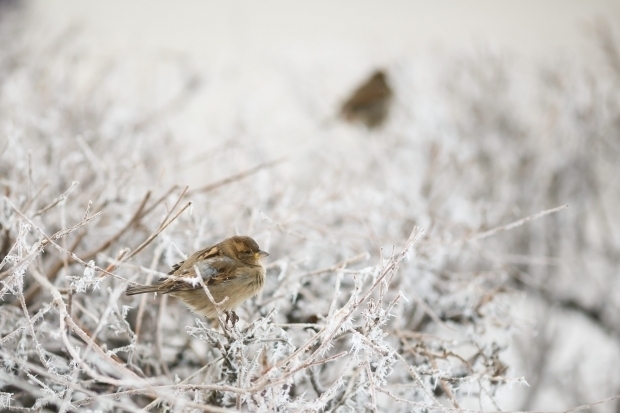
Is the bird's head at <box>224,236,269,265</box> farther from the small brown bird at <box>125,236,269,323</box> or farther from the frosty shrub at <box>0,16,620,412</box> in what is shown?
the frosty shrub at <box>0,16,620,412</box>

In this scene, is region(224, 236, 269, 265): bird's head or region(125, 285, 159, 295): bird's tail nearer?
region(125, 285, 159, 295): bird's tail

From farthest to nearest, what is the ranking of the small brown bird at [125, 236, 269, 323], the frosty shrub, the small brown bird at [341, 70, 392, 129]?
the small brown bird at [341, 70, 392, 129], the small brown bird at [125, 236, 269, 323], the frosty shrub

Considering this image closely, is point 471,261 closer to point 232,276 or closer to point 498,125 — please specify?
point 498,125

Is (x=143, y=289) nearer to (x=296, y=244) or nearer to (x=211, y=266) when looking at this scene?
(x=211, y=266)

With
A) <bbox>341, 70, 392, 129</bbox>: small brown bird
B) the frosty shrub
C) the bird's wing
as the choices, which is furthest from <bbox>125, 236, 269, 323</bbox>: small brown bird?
<bbox>341, 70, 392, 129</bbox>: small brown bird

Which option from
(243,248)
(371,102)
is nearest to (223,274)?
(243,248)
